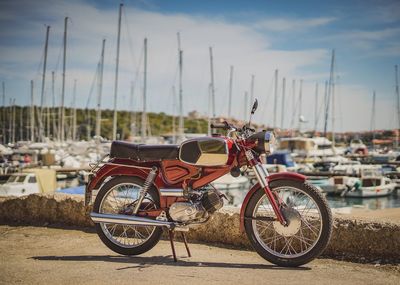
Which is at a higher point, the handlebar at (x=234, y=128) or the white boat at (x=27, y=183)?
the handlebar at (x=234, y=128)

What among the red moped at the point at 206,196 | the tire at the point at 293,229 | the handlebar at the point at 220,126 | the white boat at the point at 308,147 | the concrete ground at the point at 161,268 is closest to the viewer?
the concrete ground at the point at 161,268

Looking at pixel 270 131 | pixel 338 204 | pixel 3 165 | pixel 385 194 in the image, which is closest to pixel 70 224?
pixel 270 131

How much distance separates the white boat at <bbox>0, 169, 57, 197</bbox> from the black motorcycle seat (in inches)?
776

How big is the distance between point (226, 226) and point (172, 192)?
0.96 meters

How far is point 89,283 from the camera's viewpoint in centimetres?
361

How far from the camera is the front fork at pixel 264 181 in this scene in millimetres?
4180

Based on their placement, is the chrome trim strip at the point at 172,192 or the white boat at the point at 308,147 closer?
the chrome trim strip at the point at 172,192

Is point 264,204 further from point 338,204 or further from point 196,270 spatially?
point 338,204

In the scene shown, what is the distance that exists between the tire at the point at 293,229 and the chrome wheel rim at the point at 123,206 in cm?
111

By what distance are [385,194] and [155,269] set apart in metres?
30.7

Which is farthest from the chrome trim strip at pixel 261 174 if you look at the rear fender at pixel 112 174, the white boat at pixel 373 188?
the white boat at pixel 373 188

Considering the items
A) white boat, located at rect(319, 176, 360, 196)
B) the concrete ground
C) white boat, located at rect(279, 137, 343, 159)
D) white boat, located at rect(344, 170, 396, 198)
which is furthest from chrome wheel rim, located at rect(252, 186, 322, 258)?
white boat, located at rect(279, 137, 343, 159)

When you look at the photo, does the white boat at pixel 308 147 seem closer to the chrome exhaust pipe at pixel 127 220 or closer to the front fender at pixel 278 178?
the front fender at pixel 278 178

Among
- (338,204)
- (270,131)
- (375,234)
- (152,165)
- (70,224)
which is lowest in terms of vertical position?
(338,204)
